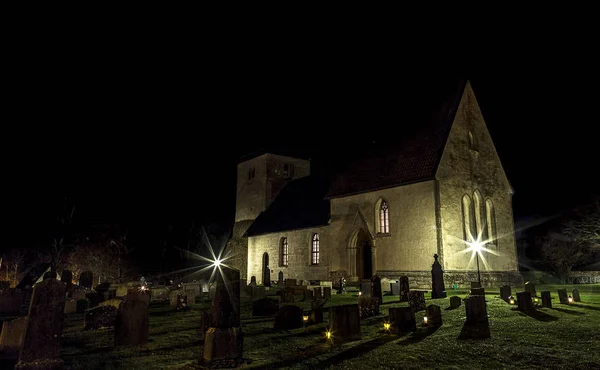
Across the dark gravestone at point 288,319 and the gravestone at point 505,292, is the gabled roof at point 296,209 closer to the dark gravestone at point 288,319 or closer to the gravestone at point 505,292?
the gravestone at point 505,292

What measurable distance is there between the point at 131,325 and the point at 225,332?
301cm

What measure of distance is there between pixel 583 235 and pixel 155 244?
152ft

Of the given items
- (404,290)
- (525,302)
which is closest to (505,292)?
(525,302)

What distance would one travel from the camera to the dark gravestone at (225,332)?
22.4 ft

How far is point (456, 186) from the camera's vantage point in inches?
936

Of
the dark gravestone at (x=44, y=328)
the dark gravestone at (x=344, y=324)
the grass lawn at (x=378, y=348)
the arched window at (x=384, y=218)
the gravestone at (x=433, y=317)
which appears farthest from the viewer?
the arched window at (x=384, y=218)

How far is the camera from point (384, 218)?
2519cm

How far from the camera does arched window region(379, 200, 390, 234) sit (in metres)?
24.9

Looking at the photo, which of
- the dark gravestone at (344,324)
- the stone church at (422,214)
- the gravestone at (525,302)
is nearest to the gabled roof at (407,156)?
the stone church at (422,214)

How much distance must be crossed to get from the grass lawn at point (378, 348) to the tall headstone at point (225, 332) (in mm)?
305

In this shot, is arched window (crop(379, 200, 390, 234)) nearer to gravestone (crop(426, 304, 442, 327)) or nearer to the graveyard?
the graveyard

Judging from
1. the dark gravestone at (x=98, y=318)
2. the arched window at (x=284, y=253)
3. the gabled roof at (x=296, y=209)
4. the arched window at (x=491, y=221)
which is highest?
the gabled roof at (x=296, y=209)

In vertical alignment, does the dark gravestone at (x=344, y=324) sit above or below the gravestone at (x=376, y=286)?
below

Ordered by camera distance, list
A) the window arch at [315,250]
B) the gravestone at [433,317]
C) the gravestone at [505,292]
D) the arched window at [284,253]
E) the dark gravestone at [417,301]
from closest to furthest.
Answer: the gravestone at [433,317]
the dark gravestone at [417,301]
the gravestone at [505,292]
the window arch at [315,250]
the arched window at [284,253]
